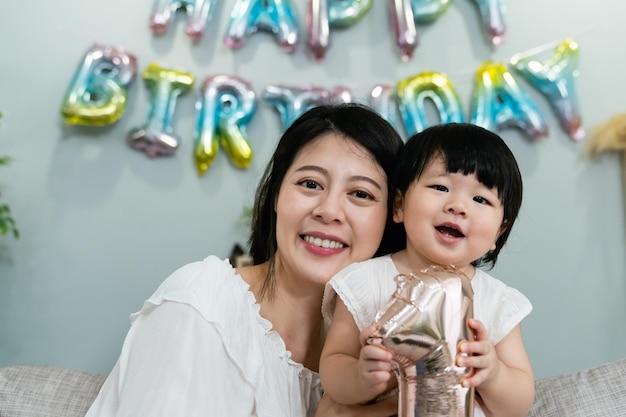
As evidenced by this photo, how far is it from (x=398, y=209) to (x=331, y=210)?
14 centimetres

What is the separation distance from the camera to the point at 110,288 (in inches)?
124

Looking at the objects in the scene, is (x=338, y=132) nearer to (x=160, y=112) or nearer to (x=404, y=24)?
(x=160, y=112)

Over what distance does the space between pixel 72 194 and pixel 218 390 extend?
2106mm

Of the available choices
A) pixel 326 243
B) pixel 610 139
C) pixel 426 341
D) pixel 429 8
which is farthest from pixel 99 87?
pixel 426 341

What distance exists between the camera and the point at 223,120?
3141 millimetres

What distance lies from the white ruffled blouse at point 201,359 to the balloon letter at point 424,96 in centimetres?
190

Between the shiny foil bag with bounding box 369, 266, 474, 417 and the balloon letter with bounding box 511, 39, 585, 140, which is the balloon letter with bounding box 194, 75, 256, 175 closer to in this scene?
the balloon letter with bounding box 511, 39, 585, 140

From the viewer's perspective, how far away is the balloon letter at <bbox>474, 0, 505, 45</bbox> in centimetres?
324

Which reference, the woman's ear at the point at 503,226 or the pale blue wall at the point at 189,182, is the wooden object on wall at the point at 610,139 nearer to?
the pale blue wall at the point at 189,182

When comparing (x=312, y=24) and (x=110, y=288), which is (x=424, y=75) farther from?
(x=110, y=288)

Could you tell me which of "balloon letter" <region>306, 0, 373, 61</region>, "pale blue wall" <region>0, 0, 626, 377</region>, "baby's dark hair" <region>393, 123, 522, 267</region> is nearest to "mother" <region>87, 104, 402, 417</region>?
"baby's dark hair" <region>393, 123, 522, 267</region>

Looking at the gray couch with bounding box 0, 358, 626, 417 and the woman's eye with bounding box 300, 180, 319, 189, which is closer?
the gray couch with bounding box 0, 358, 626, 417

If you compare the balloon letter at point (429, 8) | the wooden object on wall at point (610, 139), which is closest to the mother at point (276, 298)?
the balloon letter at point (429, 8)

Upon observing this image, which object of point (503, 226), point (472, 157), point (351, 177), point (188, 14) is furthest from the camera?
point (188, 14)
